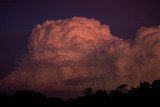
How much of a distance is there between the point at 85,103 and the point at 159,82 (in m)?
37.6

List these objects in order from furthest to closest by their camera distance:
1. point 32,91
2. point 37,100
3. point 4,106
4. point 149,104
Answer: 1. point 32,91
2. point 37,100
3. point 4,106
4. point 149,104

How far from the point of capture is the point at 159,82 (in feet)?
563

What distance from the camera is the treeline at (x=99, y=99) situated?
13012 centimetres

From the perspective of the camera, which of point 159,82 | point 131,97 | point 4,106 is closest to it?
point 131,97

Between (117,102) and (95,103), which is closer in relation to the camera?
(117,102)

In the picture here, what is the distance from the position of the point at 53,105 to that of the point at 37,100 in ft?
32.3

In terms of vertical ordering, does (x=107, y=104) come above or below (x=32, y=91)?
below

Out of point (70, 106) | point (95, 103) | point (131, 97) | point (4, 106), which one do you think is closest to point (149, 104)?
point (131, 97)

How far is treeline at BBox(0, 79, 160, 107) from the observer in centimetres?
13012

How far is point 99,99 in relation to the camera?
537ft

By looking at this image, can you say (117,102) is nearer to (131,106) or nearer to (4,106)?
(131,106)

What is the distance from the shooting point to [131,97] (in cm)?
13800

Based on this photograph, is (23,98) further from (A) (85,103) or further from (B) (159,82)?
(B) (159,82)

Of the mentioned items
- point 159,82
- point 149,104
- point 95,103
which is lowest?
point 149,104
